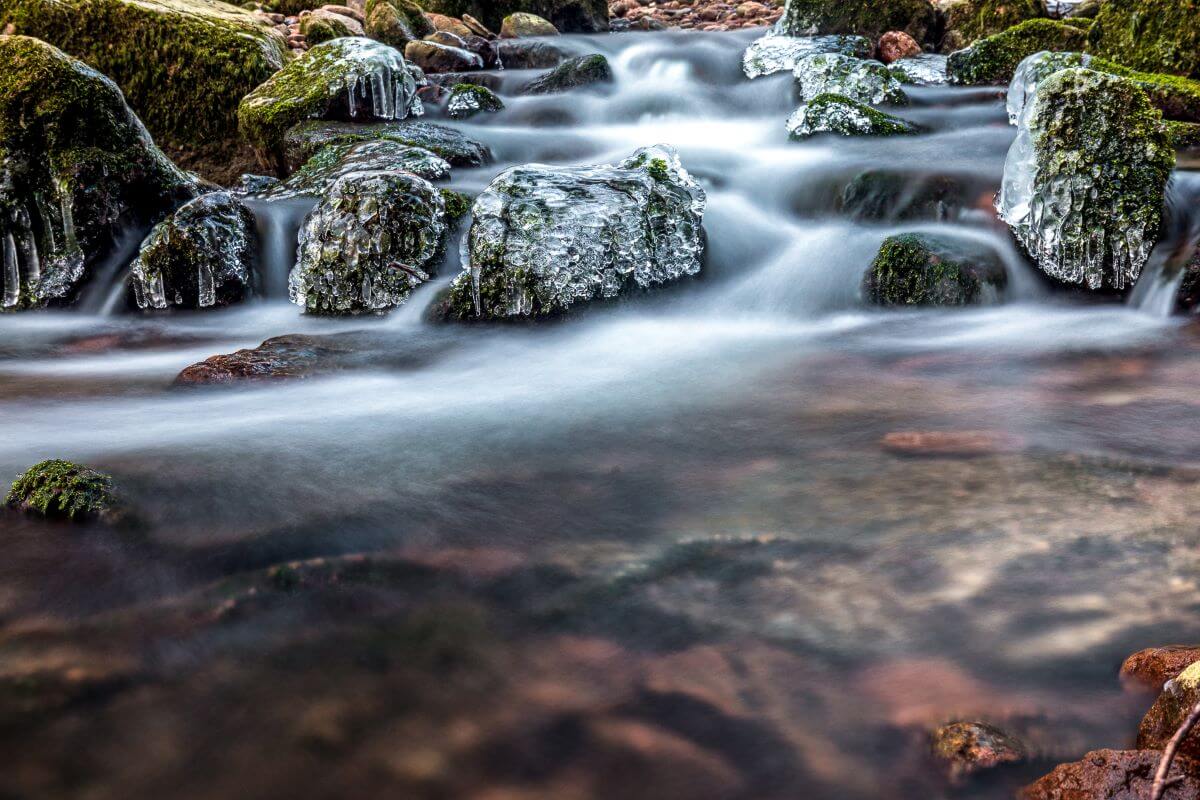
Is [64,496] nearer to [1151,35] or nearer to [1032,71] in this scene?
[1032,71]

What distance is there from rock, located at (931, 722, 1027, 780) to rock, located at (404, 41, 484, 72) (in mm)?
13039

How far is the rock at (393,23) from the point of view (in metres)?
13.2

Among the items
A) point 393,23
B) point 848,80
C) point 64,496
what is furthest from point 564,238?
point 393,23

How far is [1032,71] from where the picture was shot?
7836 mm

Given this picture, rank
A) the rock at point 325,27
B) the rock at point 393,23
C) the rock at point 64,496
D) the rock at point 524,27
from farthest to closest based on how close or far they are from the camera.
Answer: the rock at point 524,27 → the rock at point 393,23 → the rock at point 325,27 → the rock at point 64,496

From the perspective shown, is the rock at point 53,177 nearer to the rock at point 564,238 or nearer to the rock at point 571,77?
the rock at point 564,238

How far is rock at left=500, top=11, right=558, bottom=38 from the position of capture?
15781mm

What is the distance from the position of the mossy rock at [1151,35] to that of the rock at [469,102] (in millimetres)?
7102

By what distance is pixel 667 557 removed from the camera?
7.91ft

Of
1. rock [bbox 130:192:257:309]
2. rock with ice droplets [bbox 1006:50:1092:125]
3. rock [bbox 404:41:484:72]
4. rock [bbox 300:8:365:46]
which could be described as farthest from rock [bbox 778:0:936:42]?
rock [bbox 130:192:257:309]

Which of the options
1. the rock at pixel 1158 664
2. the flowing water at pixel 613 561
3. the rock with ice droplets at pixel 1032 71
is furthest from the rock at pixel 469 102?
the rock at pixel 1158 664

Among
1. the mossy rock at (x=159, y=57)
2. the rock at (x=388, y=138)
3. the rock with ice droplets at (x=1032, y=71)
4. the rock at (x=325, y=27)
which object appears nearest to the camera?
the rock with ice droplets at (x=1032, y=71)

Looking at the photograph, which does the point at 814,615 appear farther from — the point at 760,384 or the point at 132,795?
the point at 760,384

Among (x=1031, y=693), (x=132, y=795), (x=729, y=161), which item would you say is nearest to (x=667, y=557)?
(x=1031, y=693)
